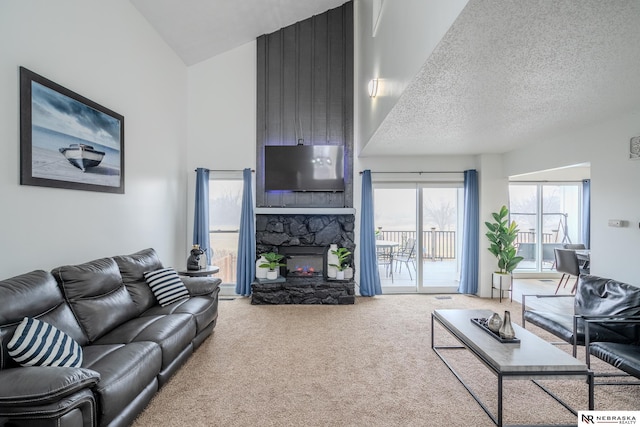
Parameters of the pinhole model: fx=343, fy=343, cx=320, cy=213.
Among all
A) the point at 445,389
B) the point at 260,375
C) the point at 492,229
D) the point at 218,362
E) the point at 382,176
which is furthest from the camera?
the point at 382,176

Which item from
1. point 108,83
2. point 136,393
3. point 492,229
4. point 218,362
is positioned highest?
point 108,83

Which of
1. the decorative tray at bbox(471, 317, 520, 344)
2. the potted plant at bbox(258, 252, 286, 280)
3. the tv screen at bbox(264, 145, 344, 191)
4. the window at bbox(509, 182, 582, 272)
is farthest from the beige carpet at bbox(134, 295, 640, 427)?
the window at bbox(509, 182, 582, 272)

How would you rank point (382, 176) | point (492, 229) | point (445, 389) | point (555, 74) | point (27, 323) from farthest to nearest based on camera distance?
1. point (382, 176)
2. point (492, 229)
3. point (445, 389)
4. point (555, 74)
5. point (27, 323)

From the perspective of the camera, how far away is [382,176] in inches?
236

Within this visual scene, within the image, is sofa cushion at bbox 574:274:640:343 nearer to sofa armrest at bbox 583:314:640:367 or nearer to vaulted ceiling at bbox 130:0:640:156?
sofa armrest at bbox 583:314:640:367

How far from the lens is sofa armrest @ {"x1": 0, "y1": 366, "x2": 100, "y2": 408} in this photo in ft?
5.04

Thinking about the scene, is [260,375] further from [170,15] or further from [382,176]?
[170,15]

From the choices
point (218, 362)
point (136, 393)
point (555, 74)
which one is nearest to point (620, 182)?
point (555, 74)

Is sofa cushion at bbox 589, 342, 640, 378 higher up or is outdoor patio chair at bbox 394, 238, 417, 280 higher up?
outdoor patio chair at bbox 394, 238, 417, 280

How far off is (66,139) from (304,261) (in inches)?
151

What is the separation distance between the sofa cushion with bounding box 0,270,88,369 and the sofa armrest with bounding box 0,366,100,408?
0.30 metres

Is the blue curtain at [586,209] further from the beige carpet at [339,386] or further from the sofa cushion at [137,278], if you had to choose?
the sofa cushion at [137,278]

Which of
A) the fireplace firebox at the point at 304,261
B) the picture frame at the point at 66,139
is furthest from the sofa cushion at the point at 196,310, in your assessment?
the fireplace firebox at the point at 304,261

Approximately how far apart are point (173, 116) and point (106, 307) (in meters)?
3.35
